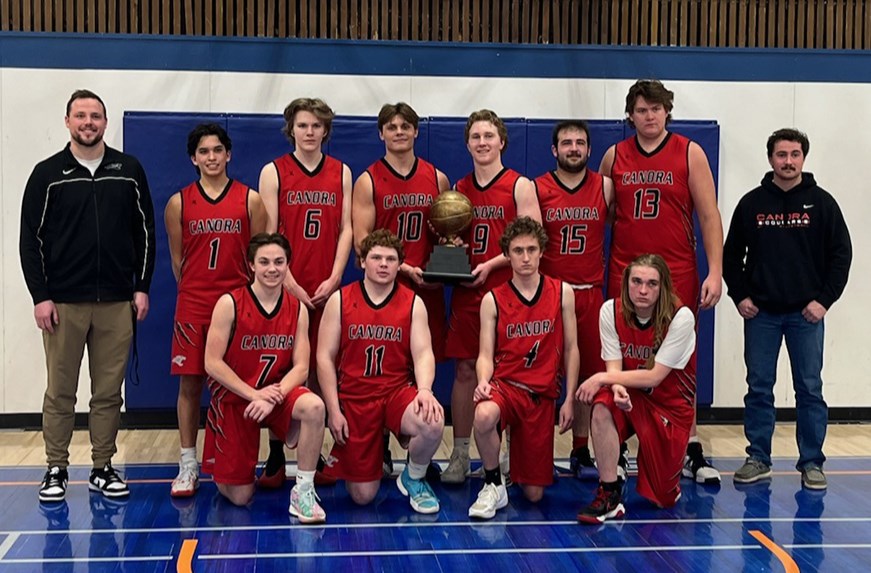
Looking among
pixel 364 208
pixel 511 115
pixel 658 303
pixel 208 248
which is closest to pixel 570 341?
pixel 658 303

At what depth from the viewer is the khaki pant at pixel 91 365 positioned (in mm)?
4930

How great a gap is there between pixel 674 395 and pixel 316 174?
2298mm

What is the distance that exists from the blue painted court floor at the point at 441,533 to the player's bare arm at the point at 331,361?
0.45 meters

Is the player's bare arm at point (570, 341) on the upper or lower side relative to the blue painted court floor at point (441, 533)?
upper

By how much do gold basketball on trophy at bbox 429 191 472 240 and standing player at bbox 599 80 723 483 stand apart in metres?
0.94

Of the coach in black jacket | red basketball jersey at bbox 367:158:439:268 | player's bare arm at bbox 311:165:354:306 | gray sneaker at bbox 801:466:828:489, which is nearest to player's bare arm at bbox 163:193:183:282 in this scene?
the coach in black jacket

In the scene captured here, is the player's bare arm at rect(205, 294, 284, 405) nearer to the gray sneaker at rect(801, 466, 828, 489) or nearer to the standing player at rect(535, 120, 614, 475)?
the standing player at rect(535, 120, 614, 475)

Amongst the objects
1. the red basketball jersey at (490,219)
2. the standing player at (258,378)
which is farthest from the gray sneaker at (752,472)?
the standing player at (258,378)

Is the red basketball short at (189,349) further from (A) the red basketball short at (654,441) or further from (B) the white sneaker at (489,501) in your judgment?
(A) the red basketball short at (654,441)

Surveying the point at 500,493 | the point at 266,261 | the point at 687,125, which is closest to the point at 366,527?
the point at 500,493

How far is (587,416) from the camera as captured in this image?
552 centimetres

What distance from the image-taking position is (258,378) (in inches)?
192

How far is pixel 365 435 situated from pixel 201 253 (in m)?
1.36

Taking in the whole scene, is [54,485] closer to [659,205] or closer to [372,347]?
[372,347]
